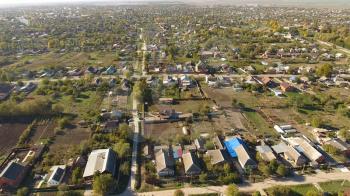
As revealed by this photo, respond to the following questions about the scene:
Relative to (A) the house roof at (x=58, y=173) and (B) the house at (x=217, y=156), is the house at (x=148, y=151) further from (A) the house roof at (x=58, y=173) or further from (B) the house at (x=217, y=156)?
(A) the house roof at (x=58, y=173)

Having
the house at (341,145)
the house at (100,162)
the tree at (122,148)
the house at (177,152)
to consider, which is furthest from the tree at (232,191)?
the house at (341,145)

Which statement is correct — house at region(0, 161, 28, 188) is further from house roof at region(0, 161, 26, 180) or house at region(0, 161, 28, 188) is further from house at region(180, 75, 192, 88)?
house at region(180, 75, 192, 88)

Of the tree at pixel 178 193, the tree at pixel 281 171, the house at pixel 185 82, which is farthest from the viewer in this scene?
the house at pixel 185 82

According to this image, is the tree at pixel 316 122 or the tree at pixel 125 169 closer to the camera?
the tree at pixel 125 169

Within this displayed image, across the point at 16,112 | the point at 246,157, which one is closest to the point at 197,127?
the point at 246,157

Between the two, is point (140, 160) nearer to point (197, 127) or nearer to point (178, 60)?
point (197, 127)

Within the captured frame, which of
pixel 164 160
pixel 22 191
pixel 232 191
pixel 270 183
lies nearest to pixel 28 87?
pixel 22 191

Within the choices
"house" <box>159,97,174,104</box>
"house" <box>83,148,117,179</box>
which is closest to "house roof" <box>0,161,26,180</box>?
"house" <box>83,148,117,179</box>
